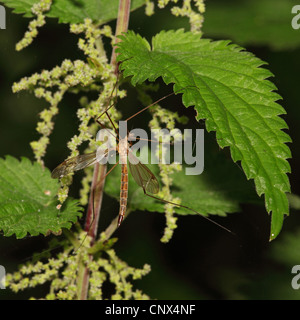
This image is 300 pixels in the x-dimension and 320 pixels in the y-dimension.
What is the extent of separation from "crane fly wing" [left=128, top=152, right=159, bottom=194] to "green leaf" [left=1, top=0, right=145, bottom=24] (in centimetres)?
76

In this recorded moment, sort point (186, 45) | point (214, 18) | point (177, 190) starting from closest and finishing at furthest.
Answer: point (186, 45) → point (177, 190) → point (214, 18)

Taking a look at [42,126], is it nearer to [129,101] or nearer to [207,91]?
[207,91]

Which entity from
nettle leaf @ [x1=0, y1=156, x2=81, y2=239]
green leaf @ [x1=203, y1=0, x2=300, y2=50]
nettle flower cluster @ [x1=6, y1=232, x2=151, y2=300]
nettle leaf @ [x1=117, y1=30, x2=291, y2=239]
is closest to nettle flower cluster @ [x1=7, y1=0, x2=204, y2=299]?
nettle flower cluster @ [x1=6, y1=232, x2=151, y2=300]

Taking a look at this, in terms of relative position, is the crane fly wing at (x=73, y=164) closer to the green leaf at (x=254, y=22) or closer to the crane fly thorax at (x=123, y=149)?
the crane fly thorax at (x=123, y=149)

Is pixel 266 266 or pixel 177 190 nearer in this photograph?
pixel 177 190

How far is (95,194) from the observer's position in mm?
2408

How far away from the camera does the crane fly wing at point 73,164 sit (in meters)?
2.26

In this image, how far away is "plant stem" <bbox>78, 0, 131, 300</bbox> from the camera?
2.25 metres

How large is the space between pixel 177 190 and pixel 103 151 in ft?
2.09

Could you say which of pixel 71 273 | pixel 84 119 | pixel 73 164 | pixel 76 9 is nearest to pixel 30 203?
pixel 73 164

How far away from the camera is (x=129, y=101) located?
3877mm

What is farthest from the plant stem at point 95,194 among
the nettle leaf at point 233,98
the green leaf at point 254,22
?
the green leaf at point 254,22

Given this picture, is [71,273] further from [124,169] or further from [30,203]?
[124,169]

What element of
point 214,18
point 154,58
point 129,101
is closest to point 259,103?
point 154,58
